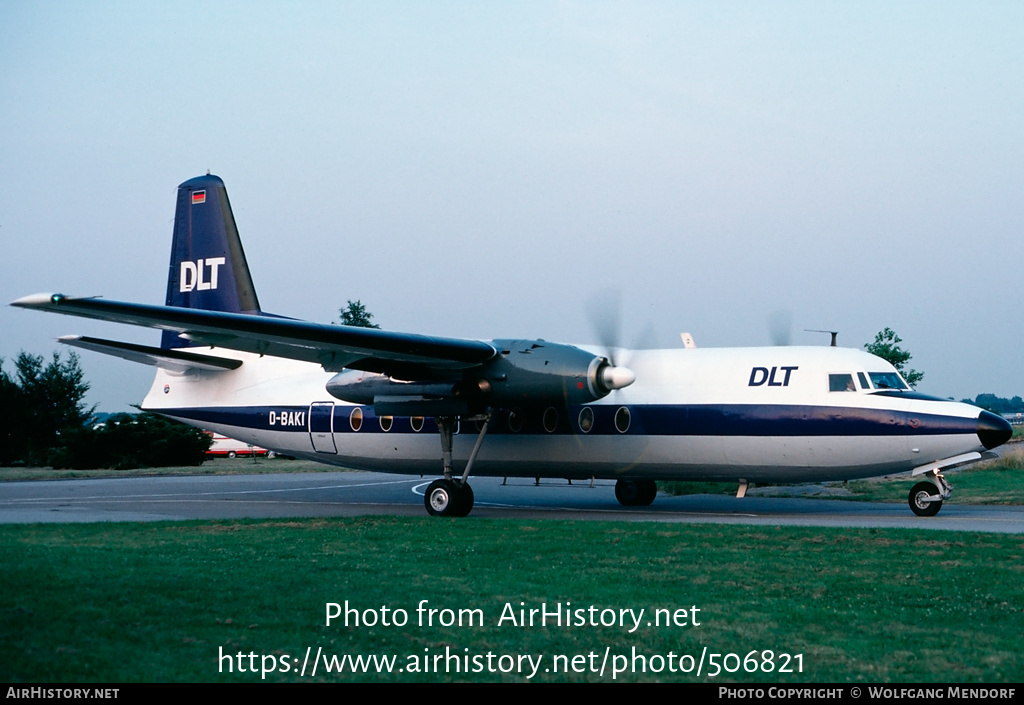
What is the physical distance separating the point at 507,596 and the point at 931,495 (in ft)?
37.9

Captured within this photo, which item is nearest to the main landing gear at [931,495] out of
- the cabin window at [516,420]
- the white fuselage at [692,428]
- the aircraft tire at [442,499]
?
the white fuselage at [692,428]

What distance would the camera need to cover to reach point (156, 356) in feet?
75.4

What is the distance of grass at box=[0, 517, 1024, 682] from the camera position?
6885mm

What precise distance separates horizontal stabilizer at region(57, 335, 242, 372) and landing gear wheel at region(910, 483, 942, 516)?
15710mm

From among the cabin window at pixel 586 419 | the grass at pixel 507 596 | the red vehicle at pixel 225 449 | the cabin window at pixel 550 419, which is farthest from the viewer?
the red vehicle at pixel 225 449

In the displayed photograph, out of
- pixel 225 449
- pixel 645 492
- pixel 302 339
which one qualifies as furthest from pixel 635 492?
pixel 225 449

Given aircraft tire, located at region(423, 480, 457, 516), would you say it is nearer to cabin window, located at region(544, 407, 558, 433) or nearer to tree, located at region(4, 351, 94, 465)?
cabin window, located at region(544, 407, 558, 433)

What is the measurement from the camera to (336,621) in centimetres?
812

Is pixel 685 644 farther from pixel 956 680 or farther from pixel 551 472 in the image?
pixel 551 472

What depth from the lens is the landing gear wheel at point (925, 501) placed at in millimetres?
18094

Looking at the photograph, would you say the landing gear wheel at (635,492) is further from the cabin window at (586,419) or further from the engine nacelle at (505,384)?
the engine nacelle at (505,384)

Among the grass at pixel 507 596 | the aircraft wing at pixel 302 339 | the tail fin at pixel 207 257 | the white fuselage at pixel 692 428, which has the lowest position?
the grass at pixel 507 596

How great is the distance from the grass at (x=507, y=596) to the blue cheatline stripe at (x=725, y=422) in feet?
11.5

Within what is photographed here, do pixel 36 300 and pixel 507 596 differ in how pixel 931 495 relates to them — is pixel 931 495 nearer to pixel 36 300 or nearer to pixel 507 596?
pixel 507 596
